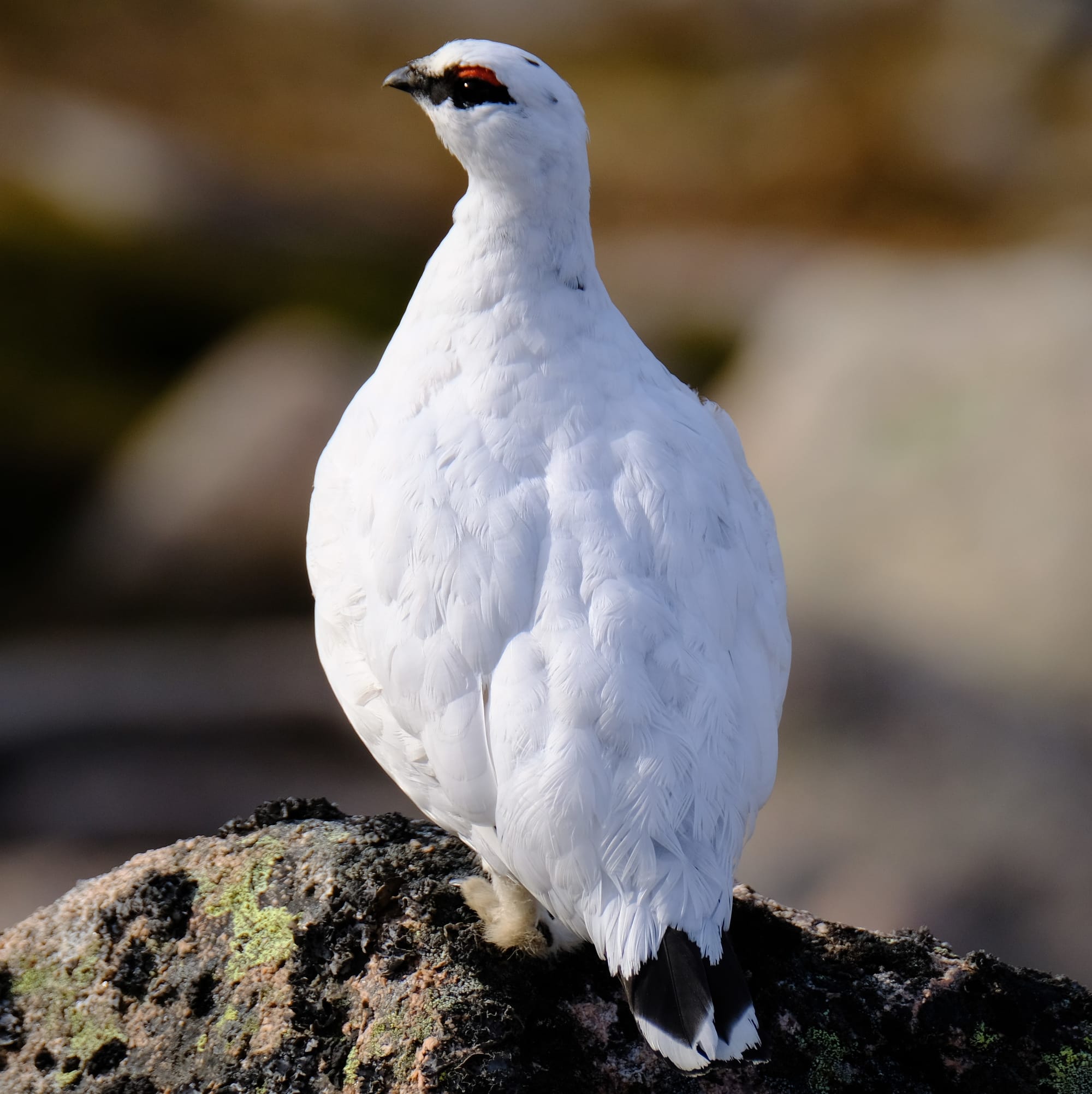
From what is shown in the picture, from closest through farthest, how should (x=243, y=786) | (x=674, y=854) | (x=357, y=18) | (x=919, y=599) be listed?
(x=674, y=854) → (x=919, y=599) → (x=243, y=786) → (x=357, y=18)

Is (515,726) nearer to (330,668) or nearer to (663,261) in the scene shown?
(330,668)

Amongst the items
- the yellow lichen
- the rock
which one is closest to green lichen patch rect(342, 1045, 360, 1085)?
the yellow lichen

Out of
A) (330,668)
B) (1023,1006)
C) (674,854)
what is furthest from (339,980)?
(1023,1006)

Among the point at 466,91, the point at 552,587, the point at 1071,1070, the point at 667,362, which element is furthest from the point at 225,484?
the point at 1071,1070

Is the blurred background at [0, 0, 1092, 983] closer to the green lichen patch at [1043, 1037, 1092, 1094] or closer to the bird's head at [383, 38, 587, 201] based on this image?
the green lichen patch at [1043, 1037, 1092, 1094]

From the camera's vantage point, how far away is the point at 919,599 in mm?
6016

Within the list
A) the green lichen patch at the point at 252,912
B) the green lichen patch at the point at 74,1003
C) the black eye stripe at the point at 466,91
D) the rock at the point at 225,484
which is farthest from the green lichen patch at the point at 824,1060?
the rock at the point at 225,484

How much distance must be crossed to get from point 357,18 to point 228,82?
1.49 meters

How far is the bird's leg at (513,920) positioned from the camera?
7.48ft

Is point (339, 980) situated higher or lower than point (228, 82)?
lower

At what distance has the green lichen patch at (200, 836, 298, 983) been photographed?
2395 mm

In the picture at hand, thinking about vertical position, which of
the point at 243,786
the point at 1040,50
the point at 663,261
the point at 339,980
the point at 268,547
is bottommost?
the point at 339,980

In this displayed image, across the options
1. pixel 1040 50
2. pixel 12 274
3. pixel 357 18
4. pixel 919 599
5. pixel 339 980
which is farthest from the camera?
pixel 357 18

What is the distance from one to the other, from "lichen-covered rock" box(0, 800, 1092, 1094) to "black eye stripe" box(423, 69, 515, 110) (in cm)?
157
